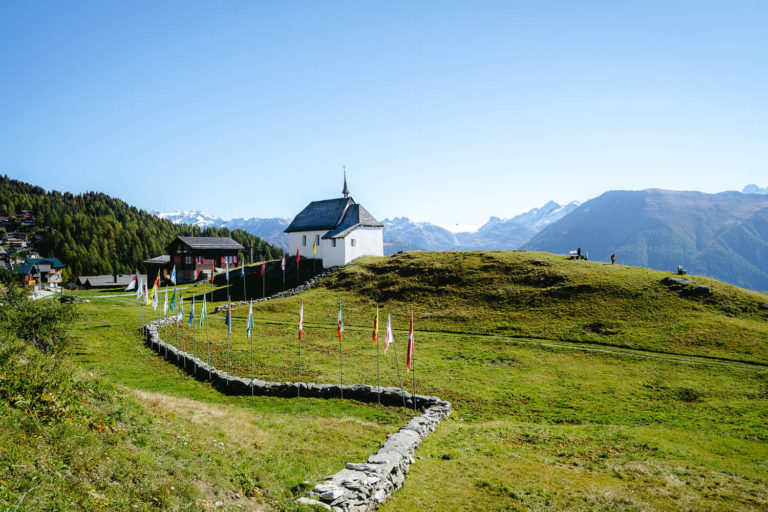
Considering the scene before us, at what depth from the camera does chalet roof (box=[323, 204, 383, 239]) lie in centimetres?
8929

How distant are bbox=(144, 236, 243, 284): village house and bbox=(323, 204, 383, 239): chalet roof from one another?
101 ft

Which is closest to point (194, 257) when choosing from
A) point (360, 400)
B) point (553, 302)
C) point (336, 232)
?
point (336, 232)

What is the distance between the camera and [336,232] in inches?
3570

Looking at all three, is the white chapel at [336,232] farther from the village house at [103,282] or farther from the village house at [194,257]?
the village house at [103,282]

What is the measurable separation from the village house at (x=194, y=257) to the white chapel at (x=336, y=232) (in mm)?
20875

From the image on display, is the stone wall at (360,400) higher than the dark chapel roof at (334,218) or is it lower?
lower

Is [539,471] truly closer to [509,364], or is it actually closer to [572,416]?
[572,416]

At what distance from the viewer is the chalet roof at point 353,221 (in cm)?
8929

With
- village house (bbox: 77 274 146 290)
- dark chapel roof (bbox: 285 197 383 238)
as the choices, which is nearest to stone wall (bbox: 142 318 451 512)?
dark chapel roof (bbox: 285 197 383 238)

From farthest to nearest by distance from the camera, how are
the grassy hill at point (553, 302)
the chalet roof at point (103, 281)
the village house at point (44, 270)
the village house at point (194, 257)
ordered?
the chalet roof at point (103, 281)
the village house at point (44, 270)
the village house at point (194, 257)
the grassy hill at point (553, 302)

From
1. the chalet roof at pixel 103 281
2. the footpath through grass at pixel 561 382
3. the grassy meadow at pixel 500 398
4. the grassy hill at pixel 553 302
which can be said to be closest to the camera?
the grassy meadow at pixel 500 398

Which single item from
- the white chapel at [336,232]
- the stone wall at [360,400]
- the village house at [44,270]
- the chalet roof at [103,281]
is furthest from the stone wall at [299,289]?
the village house at [44,270]

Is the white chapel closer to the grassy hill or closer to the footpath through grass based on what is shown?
the grassy hill

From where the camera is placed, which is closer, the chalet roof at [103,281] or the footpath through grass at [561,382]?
the footpath through grass at [561,382]
